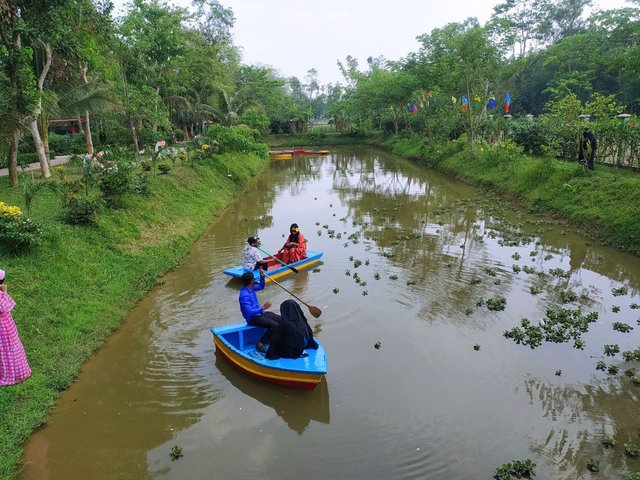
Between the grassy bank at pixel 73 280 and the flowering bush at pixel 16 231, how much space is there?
29 cm

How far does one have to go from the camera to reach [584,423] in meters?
6.47

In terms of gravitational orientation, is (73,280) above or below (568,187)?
below

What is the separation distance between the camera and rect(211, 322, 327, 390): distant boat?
7.11 metres

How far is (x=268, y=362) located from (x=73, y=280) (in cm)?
537

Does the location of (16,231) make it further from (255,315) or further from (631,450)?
(631,450)

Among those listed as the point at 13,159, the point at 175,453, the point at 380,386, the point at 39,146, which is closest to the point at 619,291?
the point at 380,386

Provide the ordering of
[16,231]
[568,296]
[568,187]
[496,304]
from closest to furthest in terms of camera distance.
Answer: [16,231], [496,304], [568,296], [568,187]

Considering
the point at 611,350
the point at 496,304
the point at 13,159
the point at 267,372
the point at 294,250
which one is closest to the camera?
the point at 267,372

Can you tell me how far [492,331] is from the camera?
9.13 meters

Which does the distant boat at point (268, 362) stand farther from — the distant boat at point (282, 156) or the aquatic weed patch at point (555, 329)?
the distant boat at point (282, 156)

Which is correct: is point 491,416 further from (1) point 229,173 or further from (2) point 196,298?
(1) point 229,173

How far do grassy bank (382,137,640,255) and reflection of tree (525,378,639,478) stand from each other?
7.95 meters

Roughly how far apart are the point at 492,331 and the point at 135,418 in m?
6.93

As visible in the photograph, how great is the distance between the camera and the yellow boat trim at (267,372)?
7.11 metres
